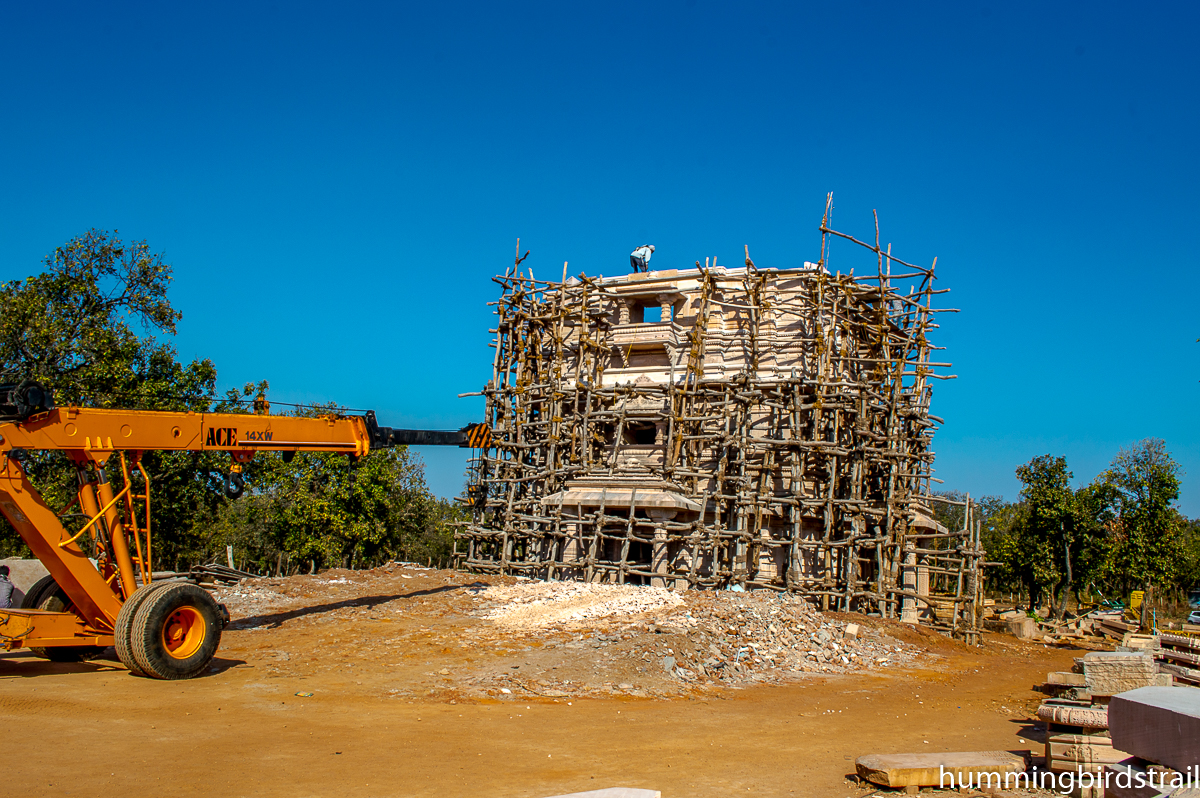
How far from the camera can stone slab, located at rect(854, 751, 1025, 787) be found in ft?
25.3

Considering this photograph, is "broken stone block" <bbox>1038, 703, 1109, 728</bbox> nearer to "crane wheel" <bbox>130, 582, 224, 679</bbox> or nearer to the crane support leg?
"crane wheel" <bbox>130, 582, 224, 679</bbox>

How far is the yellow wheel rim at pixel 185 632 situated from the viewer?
11.7 metres

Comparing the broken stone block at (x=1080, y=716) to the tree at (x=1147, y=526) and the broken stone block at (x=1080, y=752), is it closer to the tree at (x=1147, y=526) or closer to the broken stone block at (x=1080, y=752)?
the broken stone block at (x=1080, y=752)

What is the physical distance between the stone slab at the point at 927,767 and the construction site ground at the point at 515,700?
250 mm

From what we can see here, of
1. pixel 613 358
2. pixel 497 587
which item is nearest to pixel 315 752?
pixel 497 587

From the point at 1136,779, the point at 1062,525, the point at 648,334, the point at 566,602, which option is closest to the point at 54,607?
the point at 566,602

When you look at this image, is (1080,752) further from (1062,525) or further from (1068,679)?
(1062,525)

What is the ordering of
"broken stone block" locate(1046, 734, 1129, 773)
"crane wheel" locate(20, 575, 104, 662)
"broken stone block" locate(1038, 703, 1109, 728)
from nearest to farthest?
1. "broken stone block" locate(1046, 734, 1129, 773)
2. "broken stone block" locate(1038, 703, 1109, 728)
3. "crane wheel" locate(20, 575, 104, 662)

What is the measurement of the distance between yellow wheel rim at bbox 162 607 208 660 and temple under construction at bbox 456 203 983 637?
33.6ft

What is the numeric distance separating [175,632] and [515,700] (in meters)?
4.79

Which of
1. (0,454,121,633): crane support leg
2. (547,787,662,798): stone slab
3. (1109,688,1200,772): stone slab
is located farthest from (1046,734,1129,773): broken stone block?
(0,454,121,633): crane support leg

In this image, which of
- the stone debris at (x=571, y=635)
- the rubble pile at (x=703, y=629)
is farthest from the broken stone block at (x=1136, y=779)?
the rubble pile at (x=703, y=629)

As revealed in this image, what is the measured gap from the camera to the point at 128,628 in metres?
11.1

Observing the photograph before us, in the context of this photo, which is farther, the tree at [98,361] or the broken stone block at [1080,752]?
the tree at [98,361]
